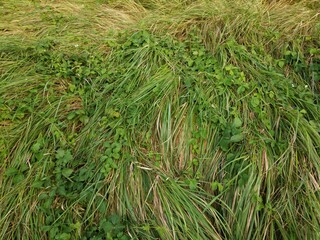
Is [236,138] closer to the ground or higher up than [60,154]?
higher up

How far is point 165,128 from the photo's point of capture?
1.97 metres

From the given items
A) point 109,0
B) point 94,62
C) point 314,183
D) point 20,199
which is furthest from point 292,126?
point 109,0

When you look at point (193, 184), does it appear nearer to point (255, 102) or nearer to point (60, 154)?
point (255, 102)

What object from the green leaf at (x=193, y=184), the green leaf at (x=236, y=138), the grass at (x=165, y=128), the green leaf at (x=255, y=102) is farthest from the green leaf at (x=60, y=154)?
the green leaf at (x=255, y=102)

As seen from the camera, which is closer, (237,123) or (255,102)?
(237,123)

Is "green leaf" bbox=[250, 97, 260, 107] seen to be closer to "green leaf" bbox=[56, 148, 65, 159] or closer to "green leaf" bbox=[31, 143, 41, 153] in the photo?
"green leaf" bbox=[56, 148, 65, 159]

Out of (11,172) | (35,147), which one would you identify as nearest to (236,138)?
(35,147)

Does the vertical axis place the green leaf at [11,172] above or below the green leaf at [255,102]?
below

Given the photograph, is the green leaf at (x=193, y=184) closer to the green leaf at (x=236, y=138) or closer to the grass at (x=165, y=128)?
the grass at (x=165, y=128)

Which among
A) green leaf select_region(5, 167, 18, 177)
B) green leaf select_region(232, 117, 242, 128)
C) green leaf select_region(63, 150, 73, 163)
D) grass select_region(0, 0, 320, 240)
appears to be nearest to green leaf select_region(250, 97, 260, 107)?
grass select_region(0, 0, 320, 240)

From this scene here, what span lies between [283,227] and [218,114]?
777 millimetres

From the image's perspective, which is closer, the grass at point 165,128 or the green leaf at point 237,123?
the grass at point 165,128

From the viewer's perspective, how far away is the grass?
172cm

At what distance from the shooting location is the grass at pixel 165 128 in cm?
172
